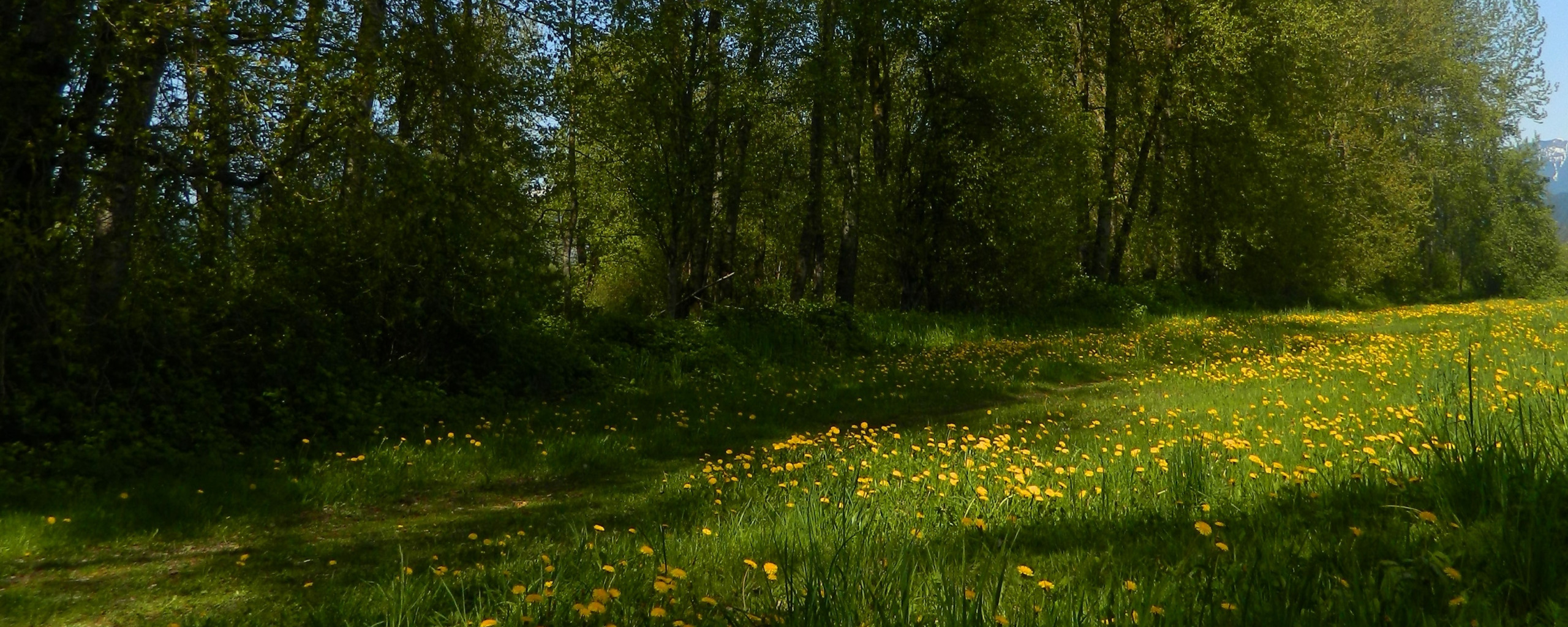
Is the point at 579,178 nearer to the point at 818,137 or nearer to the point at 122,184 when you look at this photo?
the point at 818,137

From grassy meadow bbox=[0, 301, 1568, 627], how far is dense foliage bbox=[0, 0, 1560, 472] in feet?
4.74

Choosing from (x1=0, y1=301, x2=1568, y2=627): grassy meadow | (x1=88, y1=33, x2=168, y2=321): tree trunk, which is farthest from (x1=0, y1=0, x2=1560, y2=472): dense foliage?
(x1=0, y1=301, x2=1568, y2=627): grassy meadow

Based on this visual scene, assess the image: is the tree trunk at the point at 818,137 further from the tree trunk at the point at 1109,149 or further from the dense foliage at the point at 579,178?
the tree trunk at the point at 1109,149

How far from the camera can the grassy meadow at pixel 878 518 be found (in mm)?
3439

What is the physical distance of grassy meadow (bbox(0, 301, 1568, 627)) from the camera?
11.3ft

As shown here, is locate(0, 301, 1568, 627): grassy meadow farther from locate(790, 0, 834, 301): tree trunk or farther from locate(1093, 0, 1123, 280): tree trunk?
locate(1093, 0, 1123, 280): tree trunk

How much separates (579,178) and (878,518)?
17.3 meters

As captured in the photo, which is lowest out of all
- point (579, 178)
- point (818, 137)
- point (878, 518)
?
point (878, 518)

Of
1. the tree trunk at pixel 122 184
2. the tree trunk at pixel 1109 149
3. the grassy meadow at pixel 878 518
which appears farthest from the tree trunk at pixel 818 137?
the tree trunk at pixel 122 184

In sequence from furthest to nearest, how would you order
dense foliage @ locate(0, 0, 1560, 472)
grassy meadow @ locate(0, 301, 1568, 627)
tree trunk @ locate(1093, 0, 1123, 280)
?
tree trunk @ locate(1093, 0, 1123, 280) < dense foliage @ locate(0, 0, 1560, 472) < grassy meadow @ locate(0, 301, 1568, 627)

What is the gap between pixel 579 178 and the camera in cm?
2100

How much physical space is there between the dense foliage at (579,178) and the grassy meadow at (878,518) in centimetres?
145

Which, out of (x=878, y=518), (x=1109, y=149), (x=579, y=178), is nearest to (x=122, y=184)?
(x=878, y=518)

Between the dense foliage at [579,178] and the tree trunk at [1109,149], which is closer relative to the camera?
the dense foliage at [579,178]
